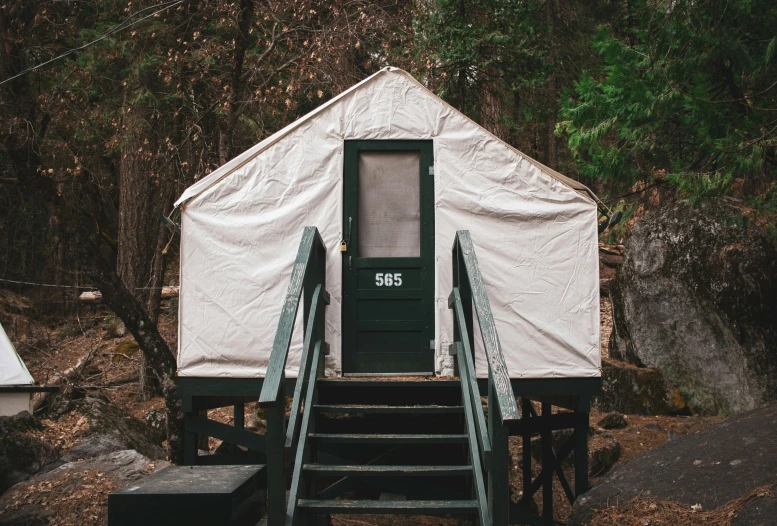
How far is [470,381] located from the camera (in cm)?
530

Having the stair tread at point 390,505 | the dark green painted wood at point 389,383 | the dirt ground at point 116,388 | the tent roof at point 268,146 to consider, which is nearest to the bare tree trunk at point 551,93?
the dirt ground at point 116,388

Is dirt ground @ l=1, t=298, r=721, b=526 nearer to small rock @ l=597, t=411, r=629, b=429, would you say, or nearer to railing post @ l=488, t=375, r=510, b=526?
small rock @ l=597, t=411, r=629, b=429

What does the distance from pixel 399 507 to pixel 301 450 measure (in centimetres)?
76

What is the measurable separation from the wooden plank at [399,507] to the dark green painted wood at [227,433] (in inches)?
85.1

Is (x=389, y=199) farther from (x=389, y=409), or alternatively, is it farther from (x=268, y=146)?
(x=389, y=409)

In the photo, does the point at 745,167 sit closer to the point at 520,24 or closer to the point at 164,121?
the point at 520,24

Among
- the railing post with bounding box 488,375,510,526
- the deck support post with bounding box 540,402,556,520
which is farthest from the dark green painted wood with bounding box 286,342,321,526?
the deck support post with bounding box 540,402,556,520

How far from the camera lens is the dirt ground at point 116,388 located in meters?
9.17

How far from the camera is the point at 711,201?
823 centimetres

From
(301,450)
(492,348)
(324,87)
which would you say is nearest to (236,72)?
(324,87)

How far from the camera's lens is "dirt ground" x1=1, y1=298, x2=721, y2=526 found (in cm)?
917

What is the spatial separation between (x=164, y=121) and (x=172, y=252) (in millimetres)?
3964

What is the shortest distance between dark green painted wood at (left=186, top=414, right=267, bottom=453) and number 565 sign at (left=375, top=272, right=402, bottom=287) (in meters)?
1.74

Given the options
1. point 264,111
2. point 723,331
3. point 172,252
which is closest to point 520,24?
point 264,111
